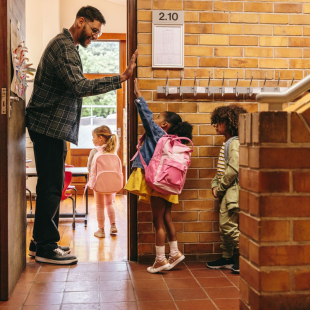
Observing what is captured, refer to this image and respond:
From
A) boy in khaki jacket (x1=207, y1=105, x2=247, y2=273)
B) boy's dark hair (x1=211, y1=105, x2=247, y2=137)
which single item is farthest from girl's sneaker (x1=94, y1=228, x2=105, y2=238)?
boy's dark hair (x1=211, y1=105, x2=247, y2=137)

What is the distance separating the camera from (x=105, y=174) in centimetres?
436

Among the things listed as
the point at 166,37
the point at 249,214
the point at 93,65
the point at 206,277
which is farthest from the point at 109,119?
the point at 249,214

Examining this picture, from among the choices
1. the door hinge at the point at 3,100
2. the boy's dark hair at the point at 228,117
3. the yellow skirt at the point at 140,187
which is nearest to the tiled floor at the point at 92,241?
the yellow skirt at the point at 140,187

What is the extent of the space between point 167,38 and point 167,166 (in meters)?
0.99

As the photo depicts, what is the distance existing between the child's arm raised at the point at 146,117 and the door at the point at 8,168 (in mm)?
786

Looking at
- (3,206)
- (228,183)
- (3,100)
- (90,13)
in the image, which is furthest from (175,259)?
(90,13)

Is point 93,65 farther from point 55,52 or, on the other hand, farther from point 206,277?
point 206,277

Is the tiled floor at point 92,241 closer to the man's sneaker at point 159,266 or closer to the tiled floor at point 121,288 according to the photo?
the tiled floor at point 121,288

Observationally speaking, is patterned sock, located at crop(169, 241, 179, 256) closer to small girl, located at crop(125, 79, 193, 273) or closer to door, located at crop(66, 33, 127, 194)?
small girl, located at crop(125, 79, 193, 273)

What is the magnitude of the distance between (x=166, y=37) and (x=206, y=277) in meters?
1.73

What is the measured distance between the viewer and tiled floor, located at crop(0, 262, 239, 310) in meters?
2.28

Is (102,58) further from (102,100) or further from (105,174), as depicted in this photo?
(105,174)

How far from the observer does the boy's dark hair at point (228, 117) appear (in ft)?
9.66

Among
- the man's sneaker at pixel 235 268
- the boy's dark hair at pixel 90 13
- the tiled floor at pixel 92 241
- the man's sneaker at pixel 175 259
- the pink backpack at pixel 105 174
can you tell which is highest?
the boy's dark hair at pixel 90 13
